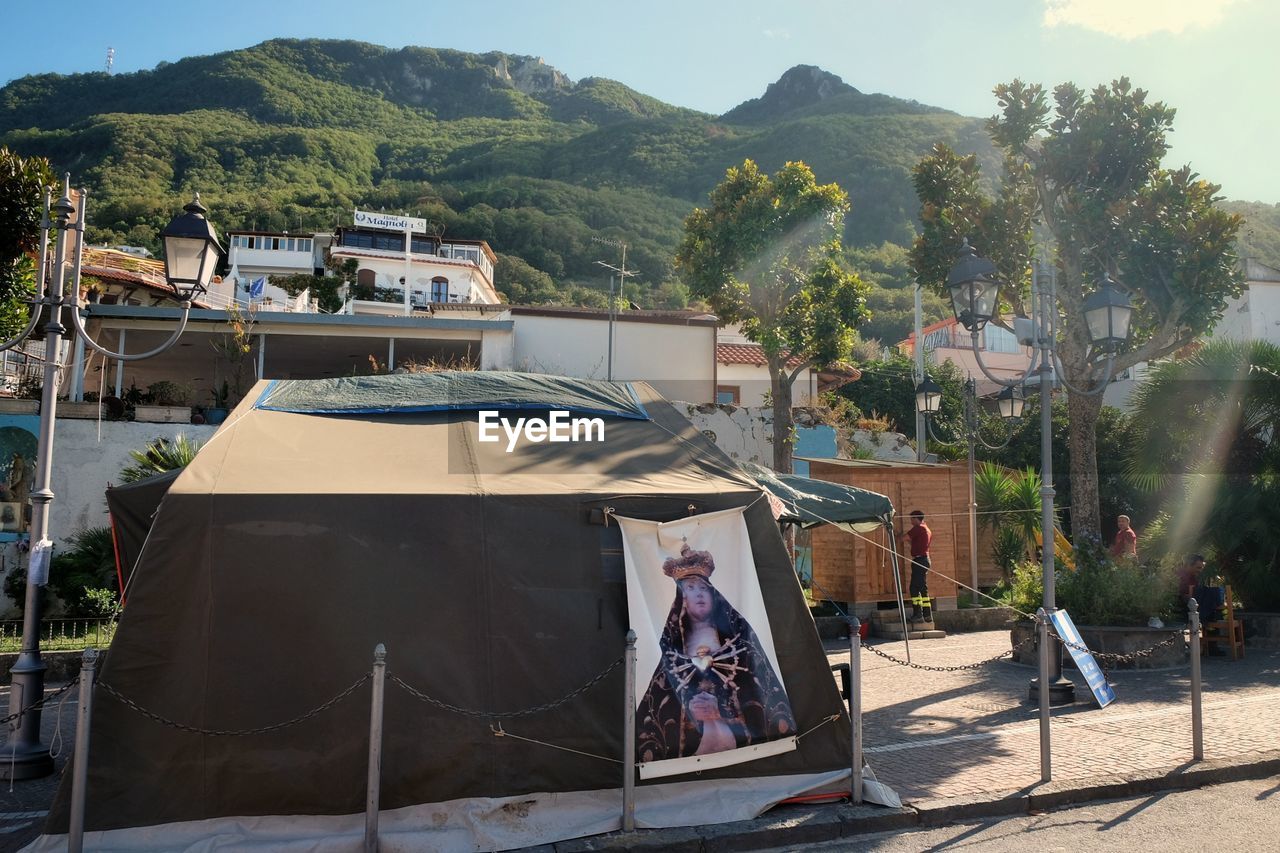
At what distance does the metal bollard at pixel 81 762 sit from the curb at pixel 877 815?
2670 millimetres

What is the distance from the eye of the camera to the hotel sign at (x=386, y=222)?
63550mm

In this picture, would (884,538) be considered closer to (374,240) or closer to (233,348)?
(233,348)

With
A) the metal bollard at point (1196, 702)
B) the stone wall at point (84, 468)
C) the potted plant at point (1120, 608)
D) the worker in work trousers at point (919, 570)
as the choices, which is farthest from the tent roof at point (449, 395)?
the stone wall at point (84, 468)

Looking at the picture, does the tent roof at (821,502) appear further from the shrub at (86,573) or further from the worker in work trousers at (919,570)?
the shrub at (86,573)

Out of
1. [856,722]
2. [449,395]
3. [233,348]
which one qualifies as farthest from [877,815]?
[233,348]

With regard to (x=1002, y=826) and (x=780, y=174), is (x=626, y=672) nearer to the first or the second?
(x=1002, y=826)

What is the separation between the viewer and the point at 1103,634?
1245 centimetres

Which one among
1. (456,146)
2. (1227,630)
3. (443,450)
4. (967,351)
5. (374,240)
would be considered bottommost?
(1227,630)

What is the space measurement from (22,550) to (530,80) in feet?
536

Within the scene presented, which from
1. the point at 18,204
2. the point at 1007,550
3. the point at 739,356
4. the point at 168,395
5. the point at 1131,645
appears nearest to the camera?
the point at 1131,645

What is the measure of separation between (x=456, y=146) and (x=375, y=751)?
128326 millimetres

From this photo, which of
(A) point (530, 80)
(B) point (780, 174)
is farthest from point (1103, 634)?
(A) point (530, 80)

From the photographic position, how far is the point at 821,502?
33.9ft

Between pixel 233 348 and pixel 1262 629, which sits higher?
pixel 233 348
